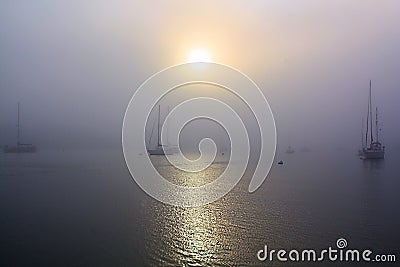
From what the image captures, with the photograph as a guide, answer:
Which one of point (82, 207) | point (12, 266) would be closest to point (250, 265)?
point (12, 266)

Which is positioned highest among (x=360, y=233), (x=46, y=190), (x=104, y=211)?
(x=46, y=190)

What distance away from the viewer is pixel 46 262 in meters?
11.4

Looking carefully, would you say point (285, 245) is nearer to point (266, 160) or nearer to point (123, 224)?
point (123, 224)

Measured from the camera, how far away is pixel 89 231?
1473 centimetres

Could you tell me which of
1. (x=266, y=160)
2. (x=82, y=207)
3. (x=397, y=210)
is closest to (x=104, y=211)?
(x=82, y=207)

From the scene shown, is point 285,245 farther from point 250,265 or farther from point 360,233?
point 360,233

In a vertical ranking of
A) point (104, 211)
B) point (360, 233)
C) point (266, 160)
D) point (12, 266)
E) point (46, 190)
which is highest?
point (266, 160)

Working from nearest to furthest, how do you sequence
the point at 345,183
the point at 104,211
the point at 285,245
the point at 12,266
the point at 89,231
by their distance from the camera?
the point at 12,266 → the point at 285,245 → the point at 89,231 → the point at 104,211 → the point at 345,183

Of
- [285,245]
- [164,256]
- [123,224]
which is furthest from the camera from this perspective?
[123,224]

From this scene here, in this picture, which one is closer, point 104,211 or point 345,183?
point 104,211

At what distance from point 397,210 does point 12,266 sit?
18.0 m

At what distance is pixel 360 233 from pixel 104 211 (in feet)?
38.3

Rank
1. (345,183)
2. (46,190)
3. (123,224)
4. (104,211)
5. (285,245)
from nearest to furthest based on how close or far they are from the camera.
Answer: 1. (285,245)
2. (123,224)
3. (104,211)
4. (46,190)
5. (345,183)

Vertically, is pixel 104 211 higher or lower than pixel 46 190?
lower
